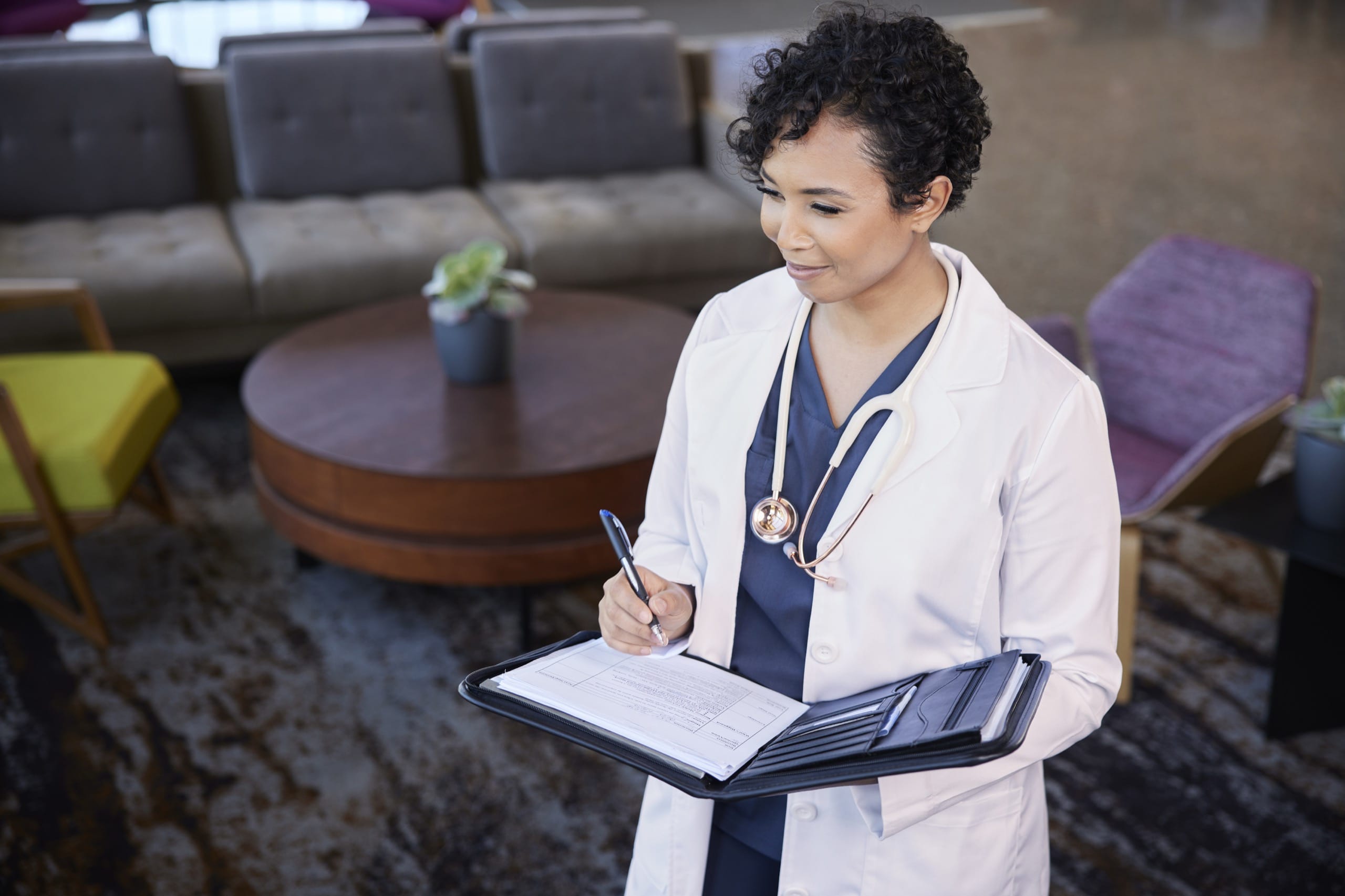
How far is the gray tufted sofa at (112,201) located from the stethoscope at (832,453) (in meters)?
3.24

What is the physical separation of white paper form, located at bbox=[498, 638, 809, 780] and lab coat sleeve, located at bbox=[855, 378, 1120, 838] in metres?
0.15

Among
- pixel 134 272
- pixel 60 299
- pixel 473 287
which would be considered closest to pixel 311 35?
pixel 134 272

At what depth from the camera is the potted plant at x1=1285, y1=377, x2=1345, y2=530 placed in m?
2.59

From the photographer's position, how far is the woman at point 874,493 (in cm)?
119

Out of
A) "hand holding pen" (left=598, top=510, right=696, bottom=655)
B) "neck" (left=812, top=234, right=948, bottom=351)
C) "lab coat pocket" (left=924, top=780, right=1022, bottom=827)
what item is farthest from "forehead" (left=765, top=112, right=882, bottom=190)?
"lab coat pocket" (left=924, top=780, right=1022, bottom=827)

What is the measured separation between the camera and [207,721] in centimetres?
284

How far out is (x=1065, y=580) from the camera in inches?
48.8

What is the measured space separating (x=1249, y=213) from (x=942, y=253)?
5.60 meters

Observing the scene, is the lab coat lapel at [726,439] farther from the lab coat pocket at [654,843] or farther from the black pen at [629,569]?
the lab coat pocket at [654,843]

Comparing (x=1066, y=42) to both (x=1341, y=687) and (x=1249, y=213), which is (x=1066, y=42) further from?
(x=1341, y=687)

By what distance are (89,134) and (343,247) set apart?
1.08 m

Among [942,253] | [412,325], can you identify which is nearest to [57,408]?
[412,325]

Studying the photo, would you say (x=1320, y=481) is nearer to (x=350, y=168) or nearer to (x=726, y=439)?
(x=726, y=439)

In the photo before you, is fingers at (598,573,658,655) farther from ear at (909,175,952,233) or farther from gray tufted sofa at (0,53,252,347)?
gray tufted sofa at (0,53,252,347)
